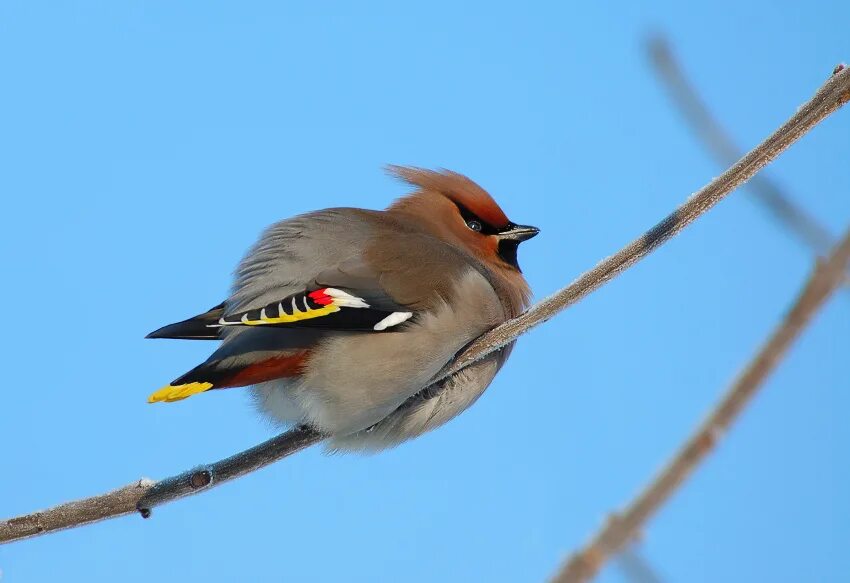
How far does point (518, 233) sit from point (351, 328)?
1459 millimetres

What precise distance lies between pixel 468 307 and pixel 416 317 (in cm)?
23

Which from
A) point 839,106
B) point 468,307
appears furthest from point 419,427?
point 839,106

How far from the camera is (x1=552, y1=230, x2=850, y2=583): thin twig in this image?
863mm

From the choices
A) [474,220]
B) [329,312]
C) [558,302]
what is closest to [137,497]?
[329,312]

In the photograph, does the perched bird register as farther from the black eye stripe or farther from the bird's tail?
the black eye stripe

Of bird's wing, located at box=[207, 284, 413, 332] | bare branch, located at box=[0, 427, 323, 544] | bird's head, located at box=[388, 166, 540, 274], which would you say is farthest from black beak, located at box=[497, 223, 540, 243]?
bare branch, located at box=[0, 427, 323, 544]

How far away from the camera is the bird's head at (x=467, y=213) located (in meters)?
4.73

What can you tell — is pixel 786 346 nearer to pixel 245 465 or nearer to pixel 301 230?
pixel 245 465

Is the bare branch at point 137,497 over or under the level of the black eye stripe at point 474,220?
under

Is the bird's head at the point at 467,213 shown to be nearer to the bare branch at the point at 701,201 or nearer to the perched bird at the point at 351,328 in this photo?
the perched bird at the point at 351,328

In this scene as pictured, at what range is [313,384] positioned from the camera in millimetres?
3600

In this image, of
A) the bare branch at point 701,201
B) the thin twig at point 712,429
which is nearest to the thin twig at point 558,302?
the bare branch at point 701,201

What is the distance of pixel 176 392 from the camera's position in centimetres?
325

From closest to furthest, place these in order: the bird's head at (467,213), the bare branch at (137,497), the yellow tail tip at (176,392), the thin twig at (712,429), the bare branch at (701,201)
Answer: the thin twig at (712,429) → the bare branch at (701,201) → the bare branch at (137,497) → the yellow tail tip at (176,392) → the bird's head at (467,213)
